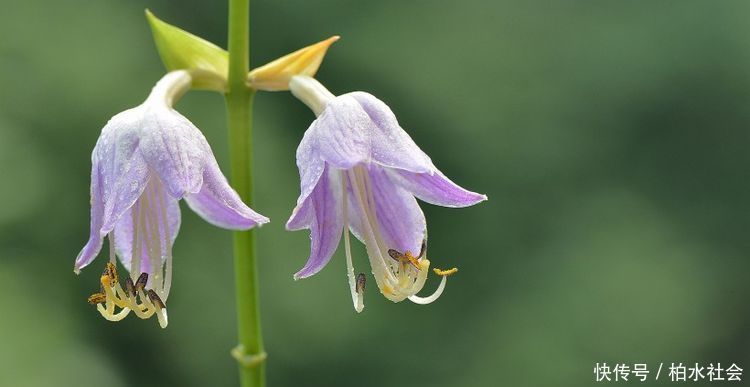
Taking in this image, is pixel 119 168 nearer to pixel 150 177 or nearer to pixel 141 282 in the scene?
pixel 150 177

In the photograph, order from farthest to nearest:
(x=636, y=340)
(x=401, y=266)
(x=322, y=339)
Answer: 1. (x=636, y=340)
2. (x=322, y=339)
3. (x=401, y=266)

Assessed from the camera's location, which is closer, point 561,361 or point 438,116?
point 561,361

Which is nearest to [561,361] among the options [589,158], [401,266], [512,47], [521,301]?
[521,301]

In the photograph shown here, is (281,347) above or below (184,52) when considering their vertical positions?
below

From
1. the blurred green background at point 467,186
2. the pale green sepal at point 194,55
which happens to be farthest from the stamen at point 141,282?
the blurred green background at point 467,186

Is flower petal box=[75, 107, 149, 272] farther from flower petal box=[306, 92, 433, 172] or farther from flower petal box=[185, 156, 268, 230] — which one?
flower petal box=[306, 92, 433, 172]

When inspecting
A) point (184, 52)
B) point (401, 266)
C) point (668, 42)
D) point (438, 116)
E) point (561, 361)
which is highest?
point (668, 42)

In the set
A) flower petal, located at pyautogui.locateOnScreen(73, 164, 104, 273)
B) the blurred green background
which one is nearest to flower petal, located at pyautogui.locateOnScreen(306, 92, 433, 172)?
flower petal, located at pyautogui.locateOnScreen(73, 164, 104, 273)

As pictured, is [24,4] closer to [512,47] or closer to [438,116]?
[438,116]
